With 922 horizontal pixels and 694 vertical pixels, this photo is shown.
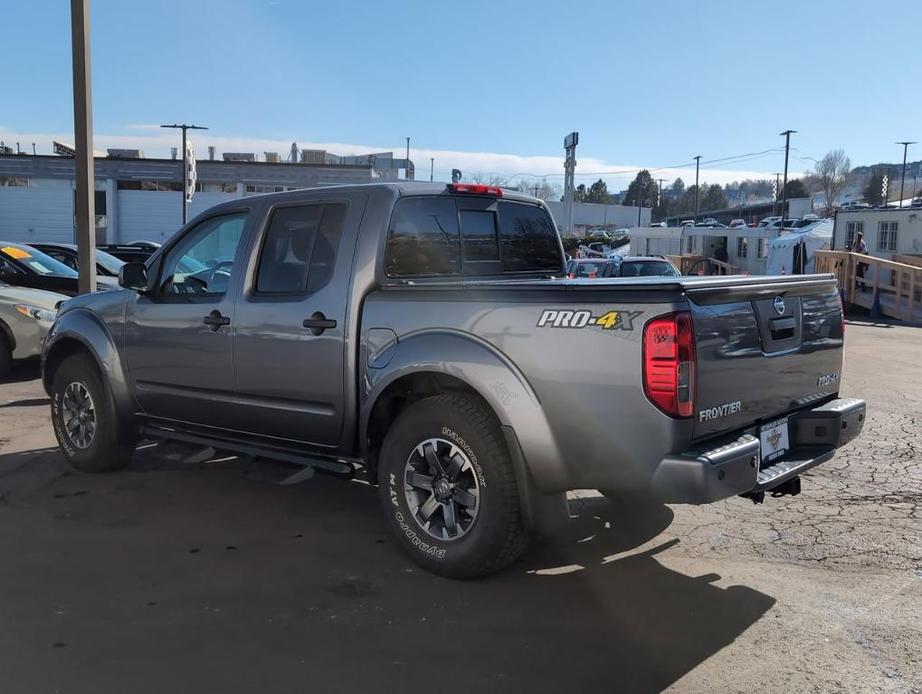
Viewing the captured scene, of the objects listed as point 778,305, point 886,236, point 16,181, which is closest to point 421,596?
point 778,305

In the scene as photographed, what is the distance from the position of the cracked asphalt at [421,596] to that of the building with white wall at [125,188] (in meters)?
39.4

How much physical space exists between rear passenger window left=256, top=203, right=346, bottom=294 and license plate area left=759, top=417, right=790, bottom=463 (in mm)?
2468

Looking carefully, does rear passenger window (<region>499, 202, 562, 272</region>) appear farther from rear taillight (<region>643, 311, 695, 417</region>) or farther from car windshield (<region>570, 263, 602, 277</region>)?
car windshield (<region>570, 263, 602, 277</region>)

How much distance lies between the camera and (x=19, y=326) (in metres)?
9.70

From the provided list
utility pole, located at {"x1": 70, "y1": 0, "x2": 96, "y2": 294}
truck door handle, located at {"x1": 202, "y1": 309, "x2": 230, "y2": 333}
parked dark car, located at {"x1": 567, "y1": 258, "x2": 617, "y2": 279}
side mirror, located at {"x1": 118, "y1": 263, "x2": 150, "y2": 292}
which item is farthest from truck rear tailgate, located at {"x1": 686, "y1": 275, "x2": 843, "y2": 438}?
parked dark car, located at {"x1": 567, "y1": 258, "x2": 617, "y2": 279}

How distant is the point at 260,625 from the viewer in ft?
12.3

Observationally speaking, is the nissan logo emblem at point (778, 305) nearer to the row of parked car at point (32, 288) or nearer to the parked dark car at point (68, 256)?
the row of parked car at point (32, 288)

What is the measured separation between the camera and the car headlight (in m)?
9.70

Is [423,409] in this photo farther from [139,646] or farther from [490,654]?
[139,646]

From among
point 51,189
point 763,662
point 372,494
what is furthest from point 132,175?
point 763,662

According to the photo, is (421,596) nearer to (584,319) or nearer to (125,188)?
(584,319)

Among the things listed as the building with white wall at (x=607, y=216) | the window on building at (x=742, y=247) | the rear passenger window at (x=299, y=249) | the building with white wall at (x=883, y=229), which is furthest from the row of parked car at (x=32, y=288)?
the building with white wall at (x=607, y=216)

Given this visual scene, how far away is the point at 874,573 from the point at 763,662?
4.53ft

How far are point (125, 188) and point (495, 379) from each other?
1780 inches
